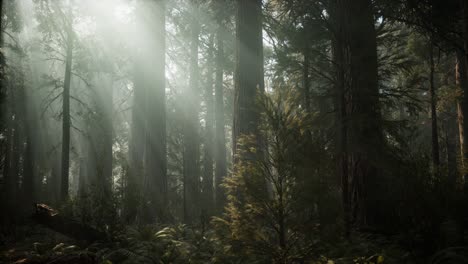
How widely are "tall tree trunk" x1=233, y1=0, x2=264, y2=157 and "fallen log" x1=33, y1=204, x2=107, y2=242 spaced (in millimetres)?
3198

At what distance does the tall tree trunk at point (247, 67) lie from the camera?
647cm

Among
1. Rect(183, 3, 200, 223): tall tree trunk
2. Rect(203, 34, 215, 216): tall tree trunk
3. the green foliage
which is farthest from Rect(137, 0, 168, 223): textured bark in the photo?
Rect(203, 34, 215, 216): tall tree trunk

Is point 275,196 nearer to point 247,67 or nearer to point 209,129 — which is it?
point 247,67

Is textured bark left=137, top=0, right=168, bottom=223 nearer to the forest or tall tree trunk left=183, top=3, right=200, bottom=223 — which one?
the forest

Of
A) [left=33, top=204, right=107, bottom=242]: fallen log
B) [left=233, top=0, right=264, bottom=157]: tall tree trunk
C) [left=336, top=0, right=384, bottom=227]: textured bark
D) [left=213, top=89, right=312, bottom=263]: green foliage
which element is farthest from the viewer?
[left=233, top=0, right=264, bottom=157]: tall tree trunk

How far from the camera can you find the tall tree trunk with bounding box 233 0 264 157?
647 centimetres

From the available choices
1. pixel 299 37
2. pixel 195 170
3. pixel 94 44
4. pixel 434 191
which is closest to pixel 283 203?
pixel 434 191

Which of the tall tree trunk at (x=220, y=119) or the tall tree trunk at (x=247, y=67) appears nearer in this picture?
the tall tree trunk at (x=247, y=67)

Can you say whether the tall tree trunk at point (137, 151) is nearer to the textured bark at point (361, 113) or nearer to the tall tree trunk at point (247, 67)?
the tall tree trunk at point (247, 67)

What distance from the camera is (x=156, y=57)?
987 centimetres

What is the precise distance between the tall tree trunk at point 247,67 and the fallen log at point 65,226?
10.5 ft

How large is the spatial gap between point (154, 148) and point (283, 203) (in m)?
6.02

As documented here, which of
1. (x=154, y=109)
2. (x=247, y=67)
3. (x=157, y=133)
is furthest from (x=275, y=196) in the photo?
(x=154, y=109)

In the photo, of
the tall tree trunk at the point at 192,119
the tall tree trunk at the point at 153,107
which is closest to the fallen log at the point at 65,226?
the tall tree trunk at the point at 153,107
